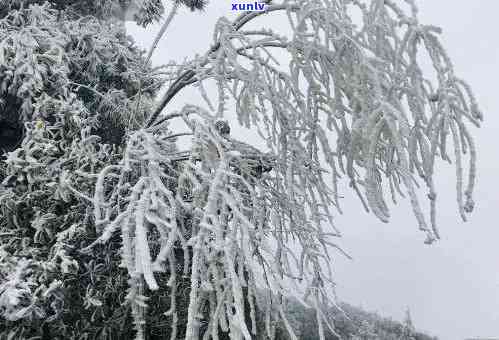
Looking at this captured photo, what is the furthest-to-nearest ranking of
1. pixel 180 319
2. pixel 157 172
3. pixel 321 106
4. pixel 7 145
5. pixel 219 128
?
1. pixel 7 145
2. pixel 180 319
3. pixel 321 106
4. pixel 219 128
5. pixel 157 172

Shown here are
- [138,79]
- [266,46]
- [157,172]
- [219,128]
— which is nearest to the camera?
[157,172]

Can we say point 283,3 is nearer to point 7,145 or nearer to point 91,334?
point 91,334

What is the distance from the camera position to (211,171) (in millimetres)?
3098

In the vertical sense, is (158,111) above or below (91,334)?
above

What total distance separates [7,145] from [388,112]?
4.76 metres

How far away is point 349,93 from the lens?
3172mm

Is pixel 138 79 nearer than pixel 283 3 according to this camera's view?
No

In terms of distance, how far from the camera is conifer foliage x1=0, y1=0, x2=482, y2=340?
97.5 inches

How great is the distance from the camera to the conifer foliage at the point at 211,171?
2477mm

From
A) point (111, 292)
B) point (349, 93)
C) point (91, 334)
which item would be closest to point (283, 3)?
point (349, 93)

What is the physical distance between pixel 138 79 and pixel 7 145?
5.50ft

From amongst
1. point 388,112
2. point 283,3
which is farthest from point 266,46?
point 388,112

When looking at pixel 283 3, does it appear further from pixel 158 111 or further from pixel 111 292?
pixel 111 292

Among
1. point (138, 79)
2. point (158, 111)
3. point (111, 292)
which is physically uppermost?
point (138, 79)
